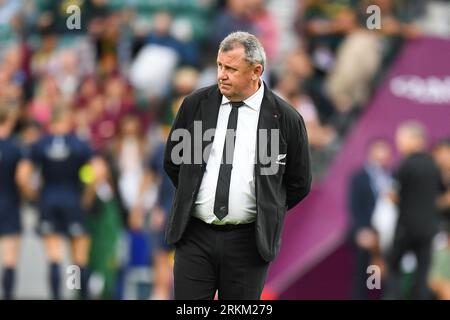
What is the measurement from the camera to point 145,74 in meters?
14.9

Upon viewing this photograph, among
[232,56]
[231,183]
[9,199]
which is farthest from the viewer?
[9,199]

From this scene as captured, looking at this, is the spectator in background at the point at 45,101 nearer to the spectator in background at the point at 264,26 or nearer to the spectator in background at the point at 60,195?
the spectator in background at the point at 60,195

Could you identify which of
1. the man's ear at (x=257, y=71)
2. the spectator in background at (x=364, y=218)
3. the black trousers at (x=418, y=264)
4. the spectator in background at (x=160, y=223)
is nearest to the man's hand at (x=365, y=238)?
the spectator in background at (x=364, y=218)

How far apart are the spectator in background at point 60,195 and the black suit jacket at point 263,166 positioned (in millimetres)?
6729

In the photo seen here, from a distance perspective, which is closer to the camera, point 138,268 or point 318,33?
point 138,268

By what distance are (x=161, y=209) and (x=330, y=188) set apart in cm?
194

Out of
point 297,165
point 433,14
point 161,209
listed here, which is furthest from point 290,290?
point 297,165

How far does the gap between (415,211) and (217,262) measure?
22.6ft

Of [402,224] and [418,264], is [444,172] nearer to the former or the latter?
[402,224]

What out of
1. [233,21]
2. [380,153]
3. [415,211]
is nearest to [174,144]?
[415,211]

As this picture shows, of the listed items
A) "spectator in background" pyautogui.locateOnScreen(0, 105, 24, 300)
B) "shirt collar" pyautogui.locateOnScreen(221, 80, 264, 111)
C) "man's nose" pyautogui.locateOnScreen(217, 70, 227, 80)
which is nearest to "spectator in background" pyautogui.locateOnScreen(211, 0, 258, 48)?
"spectator in background" pyautogui.locateOnScreen(0, 105, 24, 300)

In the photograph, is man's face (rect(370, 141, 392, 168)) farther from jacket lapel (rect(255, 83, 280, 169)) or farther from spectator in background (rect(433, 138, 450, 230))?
jacket lapel (rect(255, 83, 280, 169))
